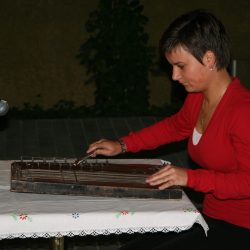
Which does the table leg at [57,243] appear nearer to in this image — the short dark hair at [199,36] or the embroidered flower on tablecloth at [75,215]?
the embroidered flower on tablecloth at [75,215]

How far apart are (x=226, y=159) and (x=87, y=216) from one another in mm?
738

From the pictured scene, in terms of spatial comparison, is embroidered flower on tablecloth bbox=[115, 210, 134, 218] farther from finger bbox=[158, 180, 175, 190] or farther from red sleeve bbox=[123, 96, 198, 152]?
red sleeve bbox=[123, 96, 198, 152]

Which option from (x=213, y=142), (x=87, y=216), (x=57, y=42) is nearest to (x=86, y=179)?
Answer: (x=87, y=216)

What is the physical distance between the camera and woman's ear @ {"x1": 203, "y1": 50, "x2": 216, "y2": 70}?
3.18 metres

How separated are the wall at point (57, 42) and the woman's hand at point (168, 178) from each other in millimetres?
5386

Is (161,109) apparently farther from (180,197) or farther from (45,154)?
(180,197)

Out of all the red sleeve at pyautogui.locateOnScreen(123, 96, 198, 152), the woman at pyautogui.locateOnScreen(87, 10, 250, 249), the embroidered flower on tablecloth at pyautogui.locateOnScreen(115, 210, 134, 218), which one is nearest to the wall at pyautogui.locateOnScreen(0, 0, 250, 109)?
the red sleeve at pyautogui.locateOnScreen(123, 96, 198, 152)

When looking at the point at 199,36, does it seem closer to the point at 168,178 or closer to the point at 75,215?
the point at 168,178

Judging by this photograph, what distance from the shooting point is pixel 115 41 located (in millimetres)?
8172

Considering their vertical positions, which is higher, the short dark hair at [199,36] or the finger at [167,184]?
the short dark hair at [199,36]

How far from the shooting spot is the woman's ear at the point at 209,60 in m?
3.18

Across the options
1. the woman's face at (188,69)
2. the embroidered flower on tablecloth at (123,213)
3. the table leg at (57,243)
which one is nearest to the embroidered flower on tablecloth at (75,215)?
the embroidered flower on tablecloth at (123,213)

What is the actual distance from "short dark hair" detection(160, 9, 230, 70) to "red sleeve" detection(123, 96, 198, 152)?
1.60ft

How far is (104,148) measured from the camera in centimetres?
356
